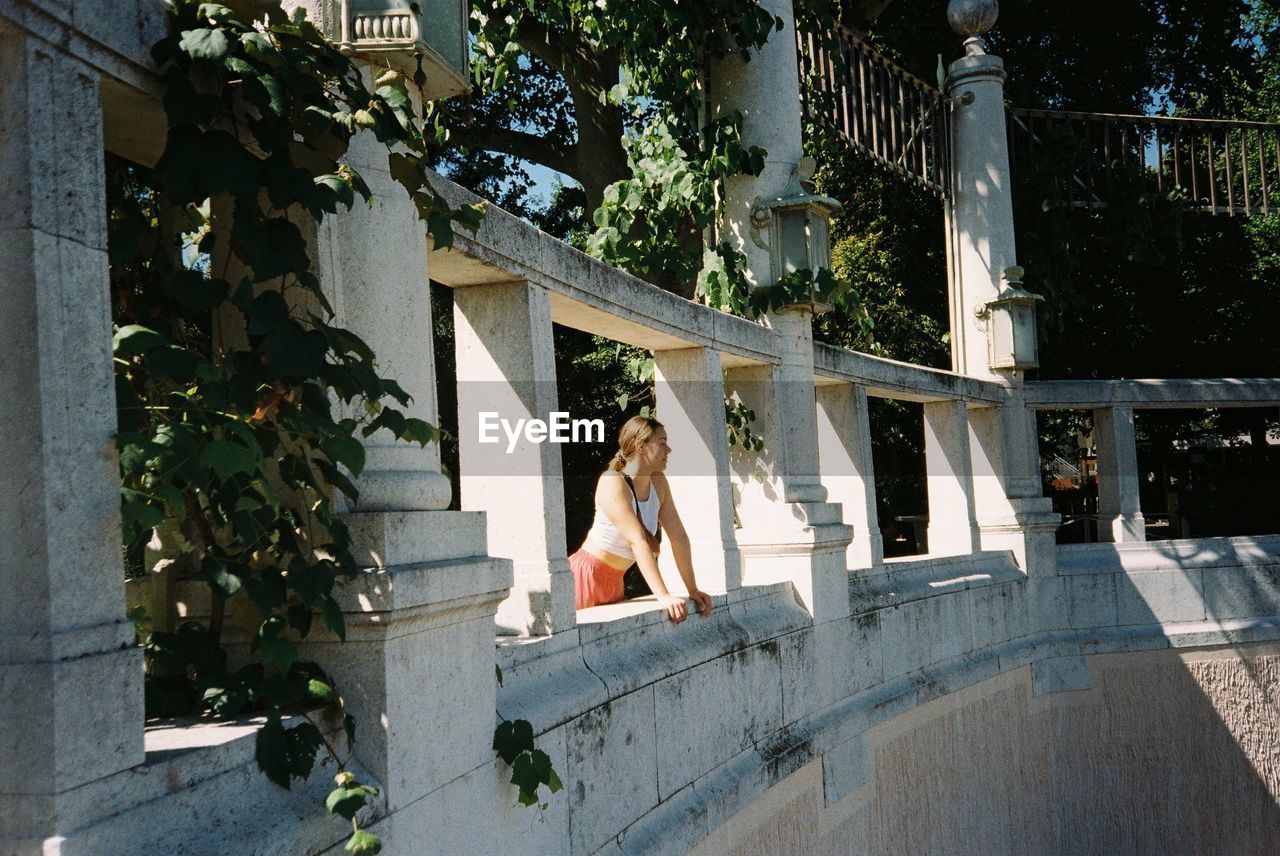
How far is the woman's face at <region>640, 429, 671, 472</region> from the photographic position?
4527 millimetres

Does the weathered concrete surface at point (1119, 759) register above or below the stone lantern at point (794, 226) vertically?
below

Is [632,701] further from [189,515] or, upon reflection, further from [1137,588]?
[1137,588]

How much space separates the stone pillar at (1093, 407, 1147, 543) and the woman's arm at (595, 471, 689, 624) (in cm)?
559

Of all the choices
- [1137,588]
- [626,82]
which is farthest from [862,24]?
[1137,588]

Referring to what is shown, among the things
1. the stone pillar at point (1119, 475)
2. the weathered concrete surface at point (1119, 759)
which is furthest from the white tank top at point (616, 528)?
the stone pillar at point (1119, 475)

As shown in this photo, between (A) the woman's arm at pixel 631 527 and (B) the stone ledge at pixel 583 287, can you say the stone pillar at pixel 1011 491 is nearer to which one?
(B) the stone ledge at pixel 583 287

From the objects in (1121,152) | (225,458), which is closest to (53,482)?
(225,458)

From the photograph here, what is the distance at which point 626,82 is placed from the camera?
7.49m

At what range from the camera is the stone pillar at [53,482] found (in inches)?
73.4

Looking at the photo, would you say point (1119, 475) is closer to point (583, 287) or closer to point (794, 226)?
point (794, 226)

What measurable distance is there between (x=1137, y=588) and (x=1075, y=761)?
Result: 50.2 inches

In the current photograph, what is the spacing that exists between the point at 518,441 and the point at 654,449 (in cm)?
102

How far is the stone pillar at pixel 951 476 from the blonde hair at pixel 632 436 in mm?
3660

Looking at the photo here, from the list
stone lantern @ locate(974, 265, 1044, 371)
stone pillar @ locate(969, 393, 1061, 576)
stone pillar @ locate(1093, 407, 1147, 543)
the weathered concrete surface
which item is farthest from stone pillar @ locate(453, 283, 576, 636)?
stone pillar @ locate(1093, 407, 1147, 543)
